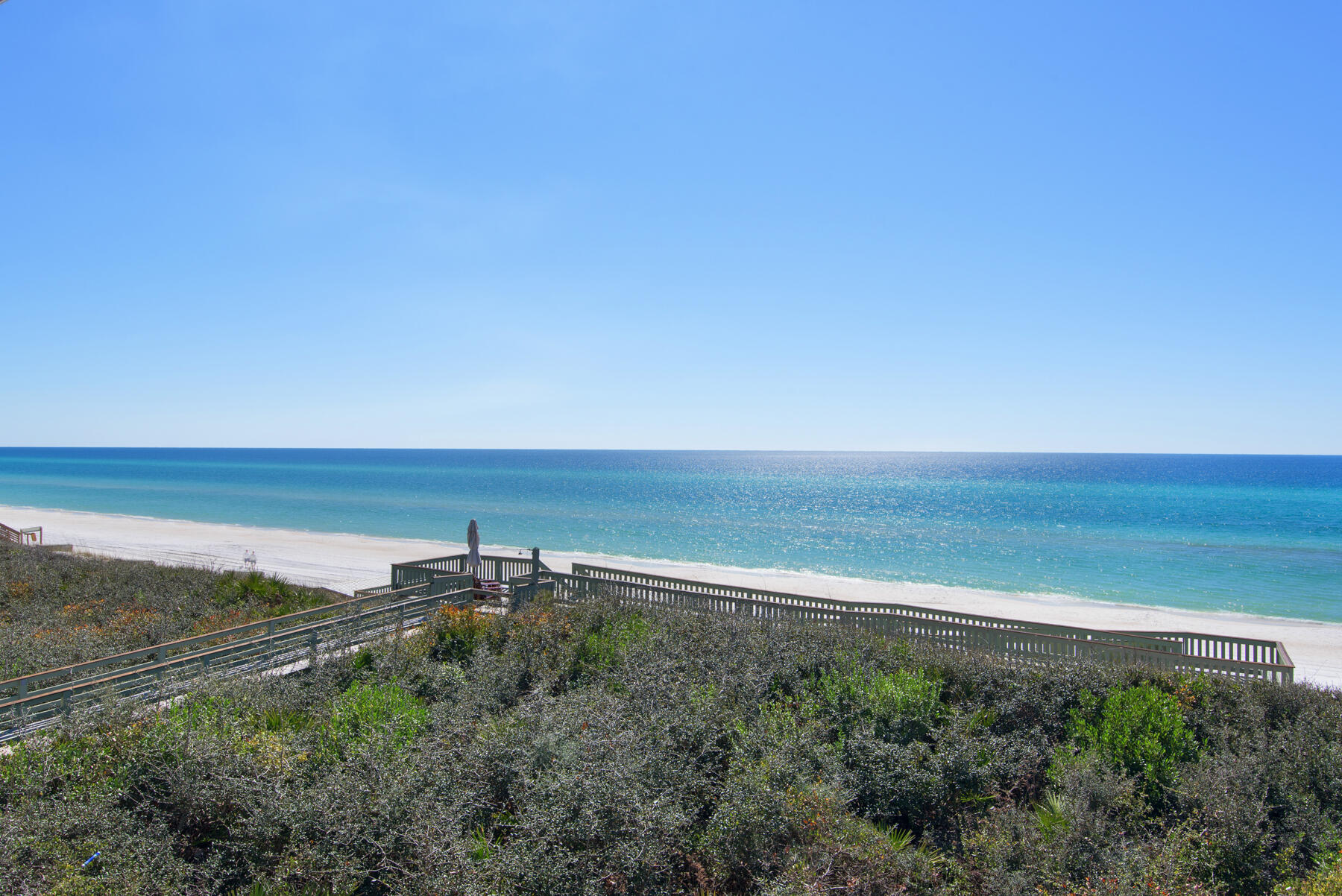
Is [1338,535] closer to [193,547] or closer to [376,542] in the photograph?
[376,542]

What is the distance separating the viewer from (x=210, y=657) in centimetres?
959

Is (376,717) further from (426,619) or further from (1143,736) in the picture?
(1143,736)

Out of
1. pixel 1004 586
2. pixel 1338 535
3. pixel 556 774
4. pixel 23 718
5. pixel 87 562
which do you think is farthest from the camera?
pixel 1338 535

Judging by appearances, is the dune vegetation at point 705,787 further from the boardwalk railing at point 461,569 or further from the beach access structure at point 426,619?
the boardwalk railing at point 461,569

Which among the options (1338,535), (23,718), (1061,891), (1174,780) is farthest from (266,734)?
(1338,535)

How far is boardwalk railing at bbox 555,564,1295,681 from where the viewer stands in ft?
31.4

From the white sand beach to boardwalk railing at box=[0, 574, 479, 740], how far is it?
13059mm

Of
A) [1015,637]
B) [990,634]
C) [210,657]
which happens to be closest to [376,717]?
[210,657]

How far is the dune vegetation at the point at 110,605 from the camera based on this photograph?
→ 10.8 meters

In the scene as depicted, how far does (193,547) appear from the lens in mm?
37219

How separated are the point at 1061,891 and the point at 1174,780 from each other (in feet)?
8.79

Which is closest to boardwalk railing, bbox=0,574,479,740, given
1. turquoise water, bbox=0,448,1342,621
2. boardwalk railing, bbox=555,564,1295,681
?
boardwalk railing, bbox=555,564,1295,681

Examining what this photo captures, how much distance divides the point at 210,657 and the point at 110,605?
25.3 ft

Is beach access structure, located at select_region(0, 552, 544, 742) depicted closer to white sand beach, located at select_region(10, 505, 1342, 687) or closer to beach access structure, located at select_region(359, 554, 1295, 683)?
beach access structure, located at select_region(359, 554, 1295, 683)
